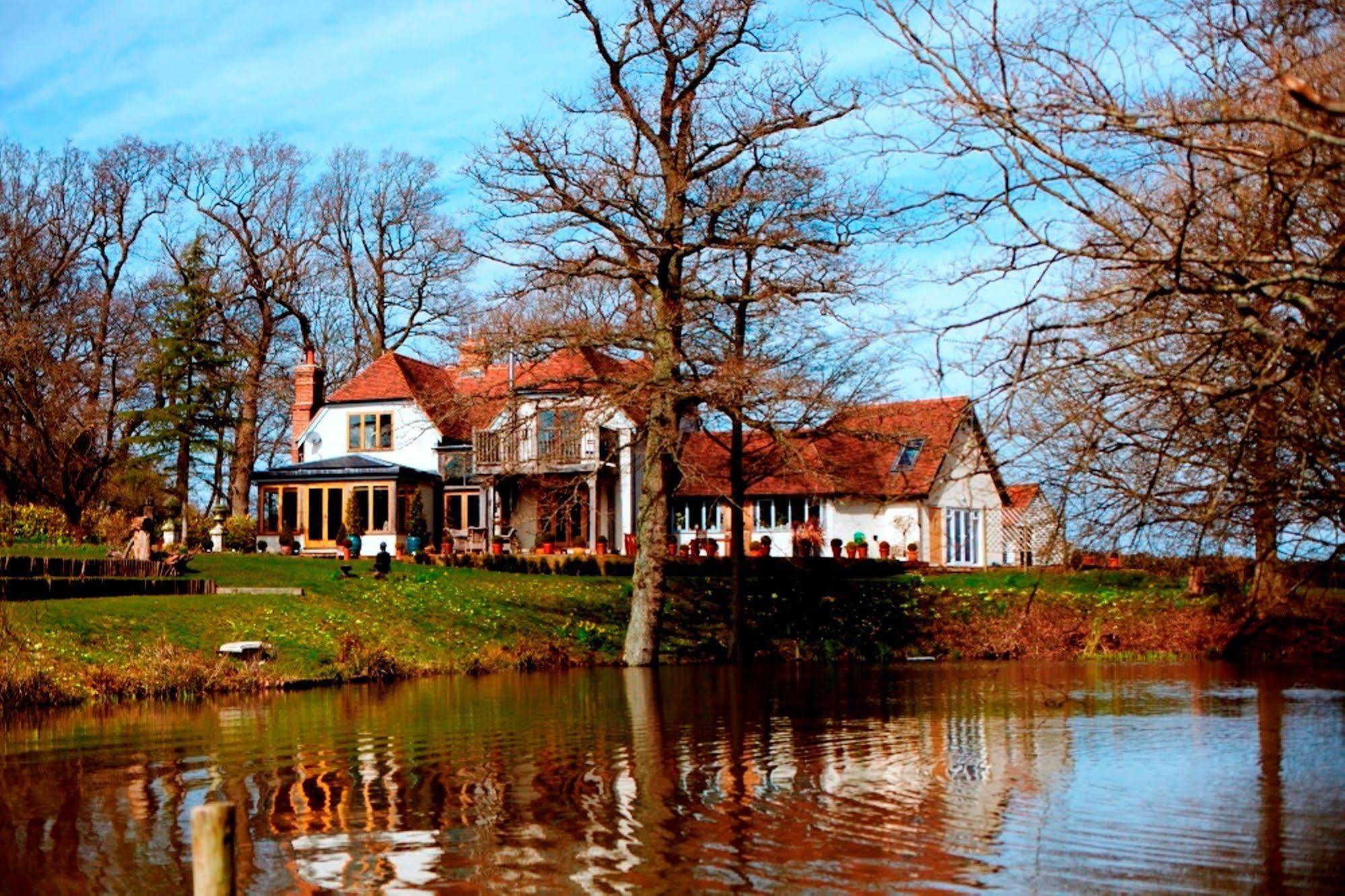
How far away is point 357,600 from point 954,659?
1227 cm

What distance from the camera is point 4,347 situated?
39.0 metres

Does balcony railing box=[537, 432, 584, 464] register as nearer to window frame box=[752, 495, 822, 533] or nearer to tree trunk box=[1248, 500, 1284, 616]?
tree trunk box=[1248, 500, 1284, 616]

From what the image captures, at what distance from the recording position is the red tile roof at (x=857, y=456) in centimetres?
2222

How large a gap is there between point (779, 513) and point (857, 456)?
3.10 metres

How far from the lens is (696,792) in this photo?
12539mm

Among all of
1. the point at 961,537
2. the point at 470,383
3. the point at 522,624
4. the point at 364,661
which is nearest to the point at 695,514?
the point at 961,537

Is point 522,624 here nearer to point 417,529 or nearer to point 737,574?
point 737,574

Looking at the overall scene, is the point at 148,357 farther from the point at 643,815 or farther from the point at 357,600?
the point at 643,815

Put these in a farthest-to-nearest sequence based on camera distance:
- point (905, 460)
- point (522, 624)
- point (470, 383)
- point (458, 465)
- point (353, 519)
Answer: point (458, 465), point (905, 460), point (353, 519), point (470, 383), point (522, 624)

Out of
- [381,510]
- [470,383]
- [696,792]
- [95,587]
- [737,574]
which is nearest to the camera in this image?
[696,792]

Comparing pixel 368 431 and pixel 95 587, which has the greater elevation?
pixel 368 431

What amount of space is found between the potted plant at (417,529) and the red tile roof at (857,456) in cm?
851

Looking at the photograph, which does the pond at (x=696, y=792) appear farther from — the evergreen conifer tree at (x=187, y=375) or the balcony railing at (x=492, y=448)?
the evergreen conifer tree at (x=187, y=375)

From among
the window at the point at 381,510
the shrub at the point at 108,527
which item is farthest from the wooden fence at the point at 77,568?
the window at the point at 381,510
